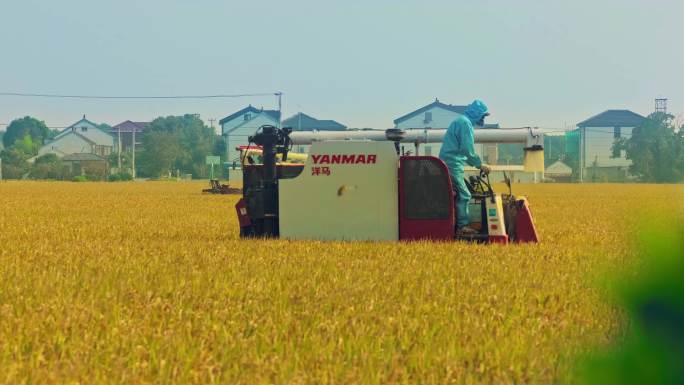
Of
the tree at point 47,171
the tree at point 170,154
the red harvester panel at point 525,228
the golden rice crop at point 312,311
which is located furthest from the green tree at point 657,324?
the tree at point 170,154

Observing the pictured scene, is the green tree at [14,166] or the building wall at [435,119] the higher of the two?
the building wall at [435,119]

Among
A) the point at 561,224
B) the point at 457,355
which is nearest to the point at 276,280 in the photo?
the point at 457,355

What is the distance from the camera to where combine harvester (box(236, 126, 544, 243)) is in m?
11.5

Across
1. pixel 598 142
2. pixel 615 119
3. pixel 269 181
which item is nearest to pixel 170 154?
pixel 598 142

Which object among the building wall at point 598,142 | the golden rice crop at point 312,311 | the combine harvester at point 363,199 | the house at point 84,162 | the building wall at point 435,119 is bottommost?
the golden rice crop at point 312,311

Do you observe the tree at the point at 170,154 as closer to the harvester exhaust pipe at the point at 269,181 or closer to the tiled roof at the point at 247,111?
the tiled roof at the point at 247,111

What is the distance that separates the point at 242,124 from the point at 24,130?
68002 millimetres

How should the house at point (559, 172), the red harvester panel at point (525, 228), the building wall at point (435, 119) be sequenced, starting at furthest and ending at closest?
the building wall at point (435, 119), the house at point (559, 172), the red harvester panel at point (525, 228)

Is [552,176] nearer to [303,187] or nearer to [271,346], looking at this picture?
[303,187]

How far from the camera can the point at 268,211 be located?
40.5 feet

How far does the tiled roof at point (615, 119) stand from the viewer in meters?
129

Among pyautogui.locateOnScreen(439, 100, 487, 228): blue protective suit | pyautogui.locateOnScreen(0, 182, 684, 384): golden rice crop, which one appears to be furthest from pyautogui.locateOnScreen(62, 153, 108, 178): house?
pyautogui.locateOnScreen(0, 182, 684, 384): golden rice crop

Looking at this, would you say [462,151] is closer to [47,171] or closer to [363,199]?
A: [363,199]

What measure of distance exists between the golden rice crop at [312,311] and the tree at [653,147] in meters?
95.4
